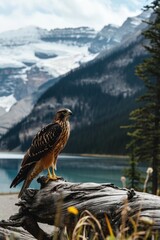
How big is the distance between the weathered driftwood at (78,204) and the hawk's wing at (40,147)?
0.34m

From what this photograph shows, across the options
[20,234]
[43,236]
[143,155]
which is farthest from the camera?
[143,155]

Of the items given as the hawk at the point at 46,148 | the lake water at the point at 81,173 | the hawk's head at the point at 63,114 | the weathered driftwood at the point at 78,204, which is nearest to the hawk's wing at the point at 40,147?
the hawk at the point at 46,148

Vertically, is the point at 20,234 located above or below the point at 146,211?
below

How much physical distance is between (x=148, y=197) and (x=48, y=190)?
1887 mm

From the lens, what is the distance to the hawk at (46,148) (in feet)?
23.2

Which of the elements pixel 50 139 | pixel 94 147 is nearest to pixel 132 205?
pixel 50 139

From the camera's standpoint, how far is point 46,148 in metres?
7.20

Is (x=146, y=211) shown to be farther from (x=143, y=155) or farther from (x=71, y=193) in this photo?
(x=143, y=155)

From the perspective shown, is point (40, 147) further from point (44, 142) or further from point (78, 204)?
point (78, 204)

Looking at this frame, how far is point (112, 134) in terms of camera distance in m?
184

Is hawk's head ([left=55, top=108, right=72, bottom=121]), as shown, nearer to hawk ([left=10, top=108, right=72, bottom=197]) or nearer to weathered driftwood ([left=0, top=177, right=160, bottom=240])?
hawk ([left=10, top=108, right=72, bottom=197])

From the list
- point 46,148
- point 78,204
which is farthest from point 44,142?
point 78,204

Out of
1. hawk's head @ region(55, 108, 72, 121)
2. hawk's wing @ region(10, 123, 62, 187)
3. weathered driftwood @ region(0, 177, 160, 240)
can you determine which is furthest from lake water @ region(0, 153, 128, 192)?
A: weathered driftwood @ region(0, 177, 160, 240)

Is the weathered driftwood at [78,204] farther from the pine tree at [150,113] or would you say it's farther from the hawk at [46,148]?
the pine tree at [150,113]
